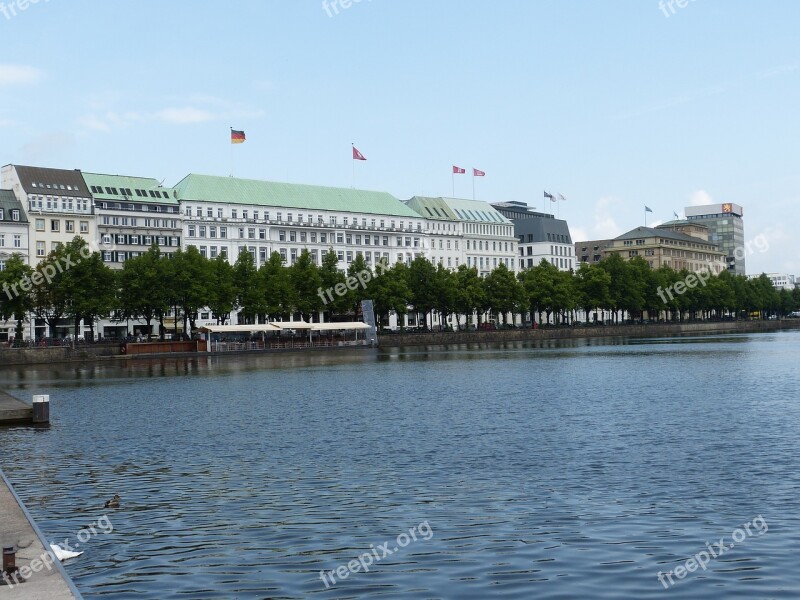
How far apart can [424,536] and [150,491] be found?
1036 cm

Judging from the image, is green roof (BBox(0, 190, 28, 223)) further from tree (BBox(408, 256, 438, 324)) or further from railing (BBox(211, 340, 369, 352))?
tree (BBox(408, 256, 438, 324))

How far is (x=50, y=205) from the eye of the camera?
16162 cm

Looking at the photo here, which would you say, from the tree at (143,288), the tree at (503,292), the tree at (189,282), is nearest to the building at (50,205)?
the tree at (143,288)

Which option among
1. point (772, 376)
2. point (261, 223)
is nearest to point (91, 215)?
point (261, 223)

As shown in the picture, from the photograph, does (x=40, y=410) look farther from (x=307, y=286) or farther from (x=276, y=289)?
(x=307, y=286)

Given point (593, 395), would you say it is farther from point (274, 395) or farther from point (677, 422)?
point (274, 395)

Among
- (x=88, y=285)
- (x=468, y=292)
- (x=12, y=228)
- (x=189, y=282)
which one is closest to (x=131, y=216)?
(x=12, y=228)

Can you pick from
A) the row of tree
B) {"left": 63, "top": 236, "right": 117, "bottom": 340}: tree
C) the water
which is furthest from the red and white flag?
the water

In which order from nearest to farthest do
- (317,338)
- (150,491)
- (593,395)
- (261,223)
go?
(150,491) → (593,395) → (317,338) → (261,223)

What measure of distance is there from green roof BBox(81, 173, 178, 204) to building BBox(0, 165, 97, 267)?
292 centimetres

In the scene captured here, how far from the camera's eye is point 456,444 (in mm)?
37531

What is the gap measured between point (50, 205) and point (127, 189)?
15823 millimetres

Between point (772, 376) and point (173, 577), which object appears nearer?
point (173, 577)

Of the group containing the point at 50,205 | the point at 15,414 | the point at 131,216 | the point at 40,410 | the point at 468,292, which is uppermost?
the point at 50,205
